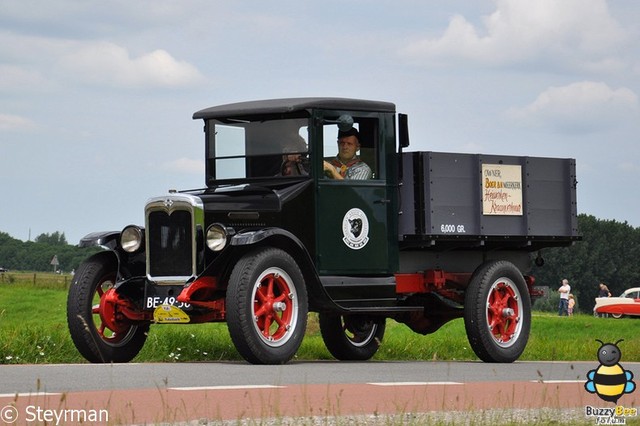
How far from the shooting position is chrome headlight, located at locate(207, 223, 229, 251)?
12.4 m

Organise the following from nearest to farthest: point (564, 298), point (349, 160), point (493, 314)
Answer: point (349, 160) → point (493, 314) → point (564, 298)

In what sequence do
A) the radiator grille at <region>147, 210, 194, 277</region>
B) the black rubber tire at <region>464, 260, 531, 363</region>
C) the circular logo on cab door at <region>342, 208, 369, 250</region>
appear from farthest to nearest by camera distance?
the black rubber tire at <region>464, 260, 531, 363</region>
the circular logo on cab door at <region>342, 208, 369, 250</region>
the radiator grille at <region>147, 210, 194, 277</region>

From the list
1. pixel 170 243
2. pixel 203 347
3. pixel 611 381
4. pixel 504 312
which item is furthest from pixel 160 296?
pixel 611 381

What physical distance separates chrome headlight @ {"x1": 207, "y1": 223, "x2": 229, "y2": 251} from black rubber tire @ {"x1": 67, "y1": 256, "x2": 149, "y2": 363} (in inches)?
53.5

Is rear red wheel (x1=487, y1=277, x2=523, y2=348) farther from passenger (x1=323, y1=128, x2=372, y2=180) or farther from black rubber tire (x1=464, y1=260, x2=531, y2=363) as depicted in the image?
passenger (x1=323, y1=128, x2=372, y2=180)

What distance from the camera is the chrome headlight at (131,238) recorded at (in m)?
13.0

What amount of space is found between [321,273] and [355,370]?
1.76 meters

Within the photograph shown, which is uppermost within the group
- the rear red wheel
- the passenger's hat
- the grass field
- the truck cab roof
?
the truck cab roof

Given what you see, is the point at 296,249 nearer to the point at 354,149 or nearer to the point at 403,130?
the point at 354,149

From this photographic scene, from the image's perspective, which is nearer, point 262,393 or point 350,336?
point 262,393

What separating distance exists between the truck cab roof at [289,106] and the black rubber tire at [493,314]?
2194 millimetres

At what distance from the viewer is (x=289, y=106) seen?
1377 centimetres

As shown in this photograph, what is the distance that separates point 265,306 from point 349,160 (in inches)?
95.6

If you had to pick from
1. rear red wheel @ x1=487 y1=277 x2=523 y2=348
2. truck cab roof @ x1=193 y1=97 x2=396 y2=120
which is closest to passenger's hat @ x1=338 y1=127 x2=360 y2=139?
truck cab roof @ x1=193 y1=97 x2=396 y2=120
